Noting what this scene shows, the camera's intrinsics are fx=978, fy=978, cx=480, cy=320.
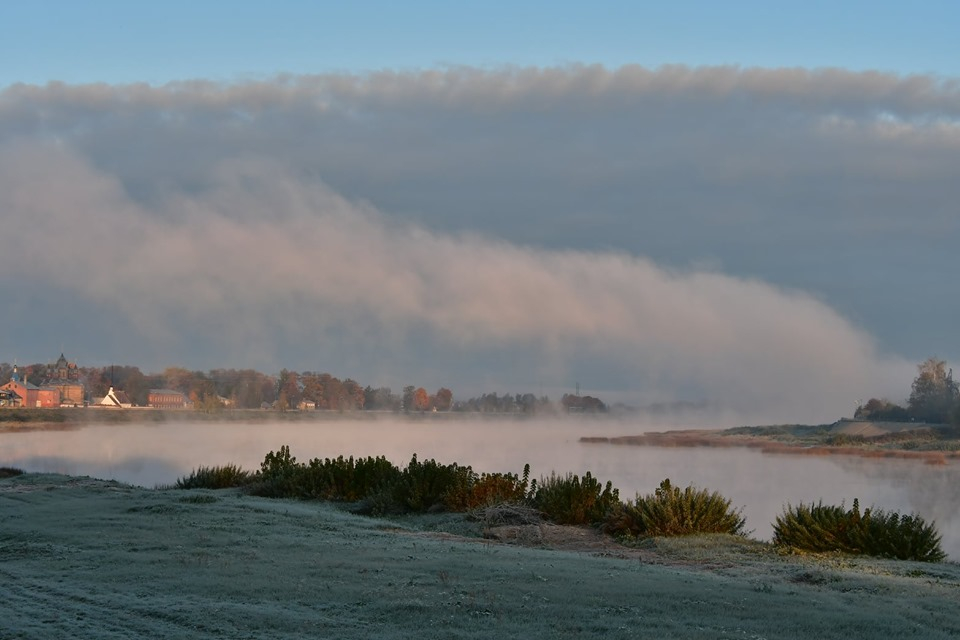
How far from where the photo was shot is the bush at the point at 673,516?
12.4 metres

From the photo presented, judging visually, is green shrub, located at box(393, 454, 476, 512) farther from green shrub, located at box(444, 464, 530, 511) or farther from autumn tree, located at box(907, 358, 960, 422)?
autumn tree, located at box(907, 358, 960, 422)

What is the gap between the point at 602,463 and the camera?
29.2 meters

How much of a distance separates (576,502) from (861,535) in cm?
395

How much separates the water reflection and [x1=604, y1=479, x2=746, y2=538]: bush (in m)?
1.85

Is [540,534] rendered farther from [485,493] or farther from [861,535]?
[861,535]

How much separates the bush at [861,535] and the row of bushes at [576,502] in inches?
0.5

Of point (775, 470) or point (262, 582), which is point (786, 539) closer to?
point (262, 582)

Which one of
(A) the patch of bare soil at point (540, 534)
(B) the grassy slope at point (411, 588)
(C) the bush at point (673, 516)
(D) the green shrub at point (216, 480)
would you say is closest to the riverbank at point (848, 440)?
(C) the bush at point (673, 516)

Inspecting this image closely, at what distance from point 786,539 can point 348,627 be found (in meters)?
7.33

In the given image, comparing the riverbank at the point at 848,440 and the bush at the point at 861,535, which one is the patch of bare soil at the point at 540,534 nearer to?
the bush at the point at 861,535

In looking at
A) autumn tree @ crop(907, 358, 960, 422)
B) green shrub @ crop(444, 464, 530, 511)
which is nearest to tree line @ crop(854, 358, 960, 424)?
autumn tree @ crop(907, 358, 960, 422)

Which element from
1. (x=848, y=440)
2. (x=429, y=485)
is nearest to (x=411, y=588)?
(x=429, y=485)

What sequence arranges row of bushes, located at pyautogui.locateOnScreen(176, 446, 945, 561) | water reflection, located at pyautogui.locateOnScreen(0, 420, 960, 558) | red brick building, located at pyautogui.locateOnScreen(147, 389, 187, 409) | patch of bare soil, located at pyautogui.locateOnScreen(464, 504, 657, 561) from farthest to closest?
1. red brick building, located at pyautogui.locateOnScreen(147, 389, 187, 409)
2. water reflection, located at pyautogui.locateOnScreen(0, 420, 960, 558)
3. row of bushes, located at pyautogui.locateOnScreen(176, 446, 945, 561)
4. patch of bare soil, located at pyautogui.locateOnScreen(464, 504, 657, 561)

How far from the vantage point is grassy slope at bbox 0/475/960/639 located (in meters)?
6.18
